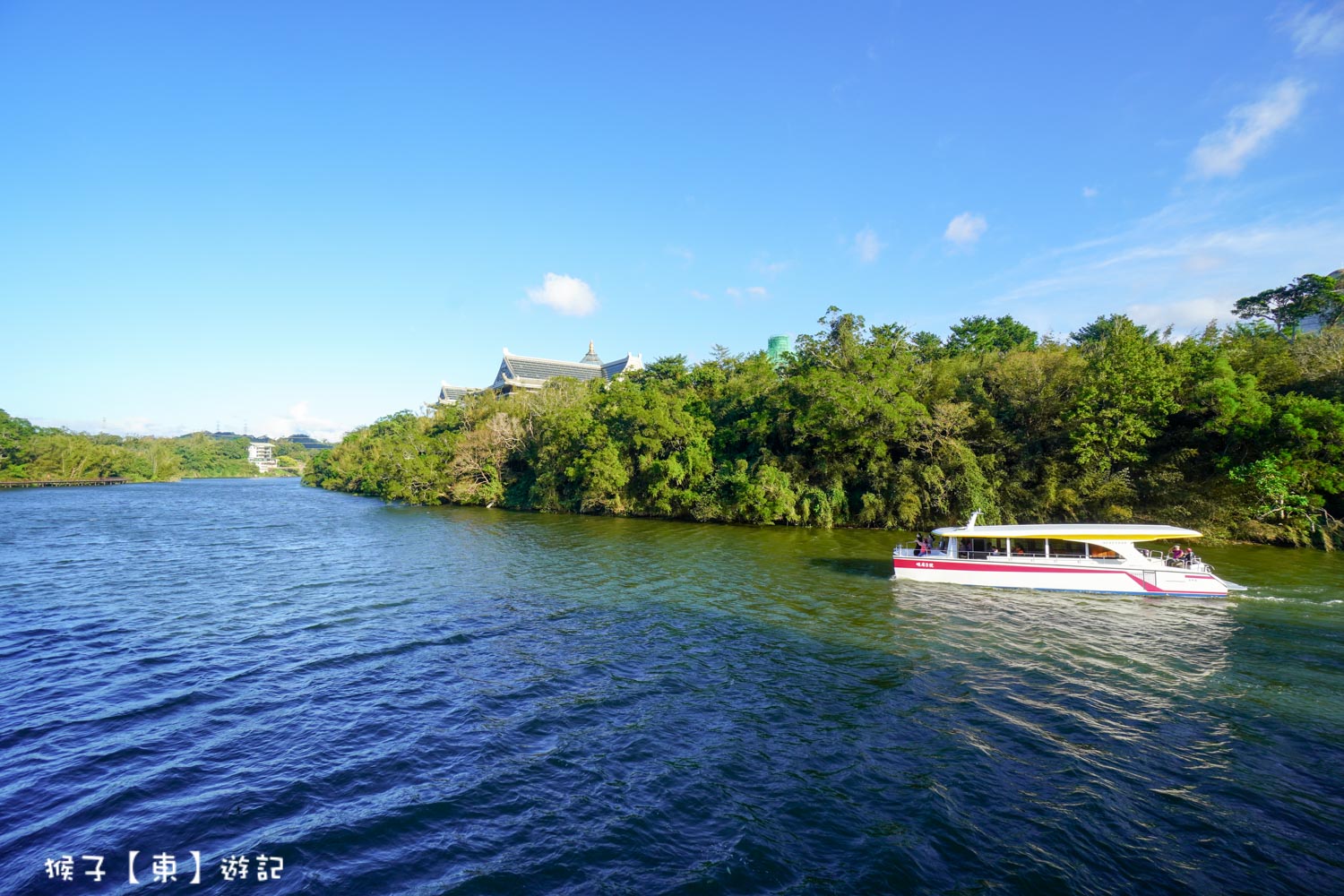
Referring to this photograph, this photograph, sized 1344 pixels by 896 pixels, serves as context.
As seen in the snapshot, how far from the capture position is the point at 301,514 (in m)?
46.6

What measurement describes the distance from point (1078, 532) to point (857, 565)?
7656mm

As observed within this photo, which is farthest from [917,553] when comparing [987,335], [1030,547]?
[987,335]

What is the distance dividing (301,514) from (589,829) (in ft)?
161

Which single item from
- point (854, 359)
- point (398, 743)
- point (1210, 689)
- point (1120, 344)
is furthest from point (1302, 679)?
point (854, 359)

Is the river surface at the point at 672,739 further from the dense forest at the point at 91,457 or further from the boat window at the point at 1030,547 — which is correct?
the dense forest at the point at 91,457

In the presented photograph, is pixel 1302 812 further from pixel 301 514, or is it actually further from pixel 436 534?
pixel 301 514

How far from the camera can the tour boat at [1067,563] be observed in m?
18.5

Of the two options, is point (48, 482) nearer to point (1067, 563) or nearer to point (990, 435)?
point (990, 435)

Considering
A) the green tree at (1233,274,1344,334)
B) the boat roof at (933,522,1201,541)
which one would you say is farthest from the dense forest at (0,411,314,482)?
the green tree at (1233,274,1344,334)

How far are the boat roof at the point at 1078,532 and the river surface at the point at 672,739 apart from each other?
2.09m

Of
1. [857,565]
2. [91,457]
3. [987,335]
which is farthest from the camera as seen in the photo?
[91,457]

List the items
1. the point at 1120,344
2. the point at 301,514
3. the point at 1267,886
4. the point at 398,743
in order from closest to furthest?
the point at 1267,886, the point at 398,743, the point at 1120,344, the point at 301,514

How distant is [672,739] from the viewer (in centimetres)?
953

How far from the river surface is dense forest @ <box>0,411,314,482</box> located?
92.7 m
